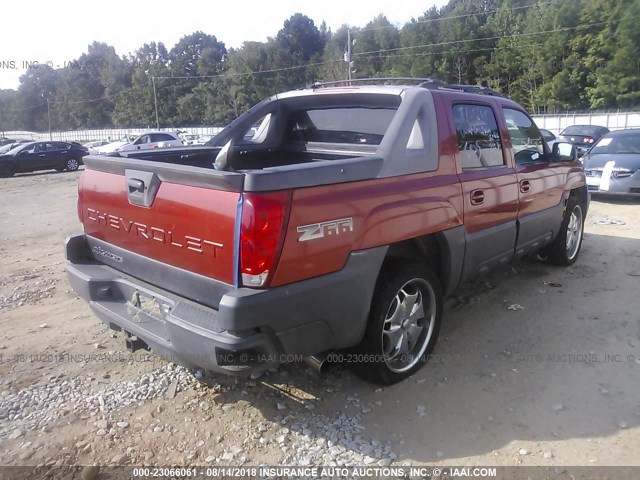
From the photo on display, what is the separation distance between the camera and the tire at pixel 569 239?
560 centimetres

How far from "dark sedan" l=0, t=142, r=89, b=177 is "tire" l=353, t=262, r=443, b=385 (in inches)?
805

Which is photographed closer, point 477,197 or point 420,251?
point 420,251

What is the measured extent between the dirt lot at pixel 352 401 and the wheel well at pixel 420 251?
0.73m

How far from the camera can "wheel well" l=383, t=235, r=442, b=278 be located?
3.27m

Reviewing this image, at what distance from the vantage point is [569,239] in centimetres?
582

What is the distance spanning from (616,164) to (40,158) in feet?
68.8

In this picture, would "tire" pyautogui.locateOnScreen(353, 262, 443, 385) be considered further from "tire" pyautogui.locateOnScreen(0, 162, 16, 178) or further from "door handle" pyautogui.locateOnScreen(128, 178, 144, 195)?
"tire" pyautogui.locateOnScreen(0, 162, 16, 178)

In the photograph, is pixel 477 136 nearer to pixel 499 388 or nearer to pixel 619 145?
pixel 499 388

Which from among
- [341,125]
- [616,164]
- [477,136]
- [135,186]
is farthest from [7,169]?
[477,136]

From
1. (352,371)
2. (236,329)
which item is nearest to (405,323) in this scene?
(352,371)

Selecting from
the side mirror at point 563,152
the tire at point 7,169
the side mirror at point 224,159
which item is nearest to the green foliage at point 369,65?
the tire at point 7,169

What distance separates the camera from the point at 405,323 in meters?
3.40

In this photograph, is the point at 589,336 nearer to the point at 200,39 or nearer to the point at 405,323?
the point at 405,323

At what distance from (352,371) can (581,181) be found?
157 inches
